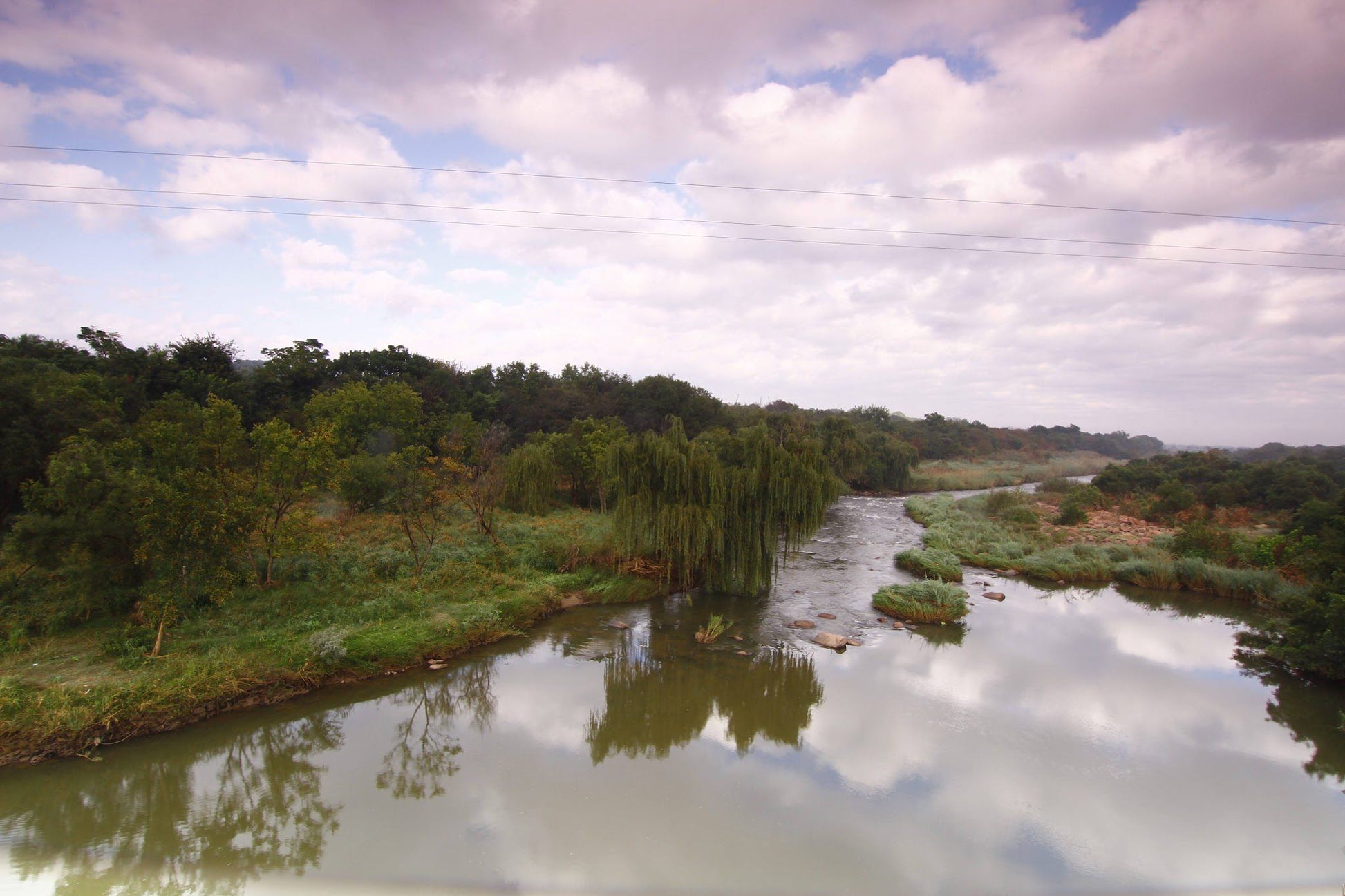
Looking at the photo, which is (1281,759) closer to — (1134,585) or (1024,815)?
(1024,815)

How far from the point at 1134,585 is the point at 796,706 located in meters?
15.7

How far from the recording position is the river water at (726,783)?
6.75 m

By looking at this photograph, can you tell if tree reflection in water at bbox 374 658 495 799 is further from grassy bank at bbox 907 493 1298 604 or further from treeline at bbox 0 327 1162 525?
grassy bank at bbox 907 493 1298 604

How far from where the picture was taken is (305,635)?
37.4 ft

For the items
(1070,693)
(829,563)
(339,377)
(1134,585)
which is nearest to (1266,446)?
(1134,585)

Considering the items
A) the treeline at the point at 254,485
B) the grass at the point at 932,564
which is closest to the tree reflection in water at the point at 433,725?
the treeline at the point at 254,485

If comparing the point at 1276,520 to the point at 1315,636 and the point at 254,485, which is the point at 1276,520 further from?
the point at 254,485

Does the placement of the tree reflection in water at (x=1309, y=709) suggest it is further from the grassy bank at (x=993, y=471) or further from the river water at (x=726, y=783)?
the grassy bank at (x=993, y=471)

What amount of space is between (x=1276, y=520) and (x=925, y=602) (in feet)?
66.6

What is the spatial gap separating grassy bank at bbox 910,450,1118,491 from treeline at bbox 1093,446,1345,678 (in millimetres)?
10765

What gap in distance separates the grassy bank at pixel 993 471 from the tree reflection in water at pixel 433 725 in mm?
38141

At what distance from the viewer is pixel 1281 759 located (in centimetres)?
948

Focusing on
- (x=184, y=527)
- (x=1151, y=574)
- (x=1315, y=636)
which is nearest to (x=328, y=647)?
(x=184, y=527)

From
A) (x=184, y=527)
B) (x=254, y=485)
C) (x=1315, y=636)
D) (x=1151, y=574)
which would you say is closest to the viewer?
(x=184, y=527)
